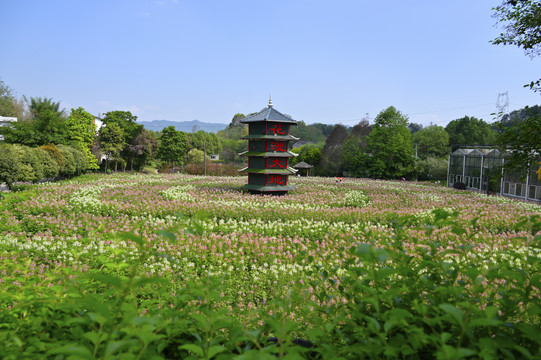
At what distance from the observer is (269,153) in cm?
1884

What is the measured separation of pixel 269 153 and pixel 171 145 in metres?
33.6

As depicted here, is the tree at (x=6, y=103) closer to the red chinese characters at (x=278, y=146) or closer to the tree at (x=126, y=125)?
the tree at (x=126, y=125)

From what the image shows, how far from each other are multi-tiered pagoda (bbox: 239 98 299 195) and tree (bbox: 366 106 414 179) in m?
24.7

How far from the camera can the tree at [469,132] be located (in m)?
60.5

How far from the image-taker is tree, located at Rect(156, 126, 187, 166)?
4916cm

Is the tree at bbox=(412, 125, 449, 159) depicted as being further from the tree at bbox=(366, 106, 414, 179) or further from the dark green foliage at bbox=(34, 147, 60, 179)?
the dark green foliage at bbox=(34, 147, 60, 179)

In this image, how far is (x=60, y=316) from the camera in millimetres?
2291

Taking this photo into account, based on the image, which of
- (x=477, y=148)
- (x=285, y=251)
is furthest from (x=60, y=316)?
(x=477, y=148)

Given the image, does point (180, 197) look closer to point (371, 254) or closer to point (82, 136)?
point (371, 254)

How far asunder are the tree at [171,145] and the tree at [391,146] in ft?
90.1

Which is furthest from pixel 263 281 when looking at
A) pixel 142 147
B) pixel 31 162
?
pixel 142 147

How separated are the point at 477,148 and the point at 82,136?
43290 millimetres

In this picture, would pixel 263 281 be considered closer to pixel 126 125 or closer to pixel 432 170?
pixel 432 170

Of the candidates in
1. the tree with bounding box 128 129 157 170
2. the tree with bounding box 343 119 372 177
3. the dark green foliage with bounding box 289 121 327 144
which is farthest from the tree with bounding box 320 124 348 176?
the dark green foliage with bounding box 289 121 327 144
